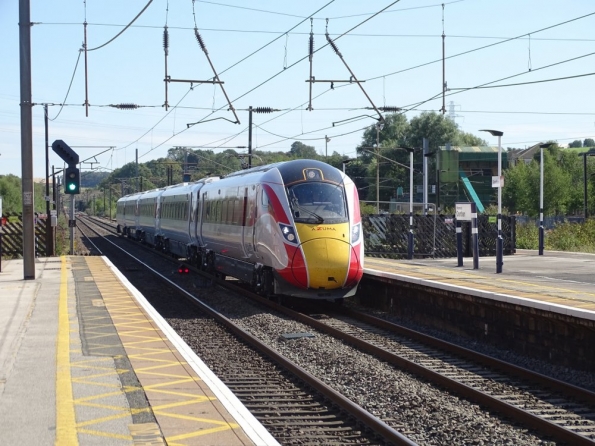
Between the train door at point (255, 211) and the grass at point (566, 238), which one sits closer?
the train door at point (255, 211)

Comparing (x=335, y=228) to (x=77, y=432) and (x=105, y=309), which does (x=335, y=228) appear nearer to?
(x=105, y=309)

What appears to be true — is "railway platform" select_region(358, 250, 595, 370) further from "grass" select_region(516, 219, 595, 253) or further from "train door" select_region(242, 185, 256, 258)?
"grass" select_region(516, 219, 595, 253)

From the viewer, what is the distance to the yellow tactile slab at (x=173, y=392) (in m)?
7.04

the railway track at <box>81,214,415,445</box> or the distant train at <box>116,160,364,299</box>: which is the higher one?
the distant train at <box>116,160,364,299</box>

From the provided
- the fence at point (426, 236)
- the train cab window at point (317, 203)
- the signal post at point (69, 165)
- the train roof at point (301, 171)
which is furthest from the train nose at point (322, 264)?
the fence at point (426, 236)

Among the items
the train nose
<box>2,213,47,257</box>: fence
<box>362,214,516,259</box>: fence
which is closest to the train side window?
the train nose

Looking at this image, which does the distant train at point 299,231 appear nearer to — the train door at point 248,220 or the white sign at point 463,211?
the train door at point 248,220

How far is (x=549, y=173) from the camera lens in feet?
220

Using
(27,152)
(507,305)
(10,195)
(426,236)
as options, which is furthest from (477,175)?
(507,305)

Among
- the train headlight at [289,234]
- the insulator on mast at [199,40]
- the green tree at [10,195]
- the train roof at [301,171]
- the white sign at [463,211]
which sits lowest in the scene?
the train headlight at [289,234]

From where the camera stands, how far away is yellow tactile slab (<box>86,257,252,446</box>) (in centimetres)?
704

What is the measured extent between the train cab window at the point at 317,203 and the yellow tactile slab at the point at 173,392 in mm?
4642

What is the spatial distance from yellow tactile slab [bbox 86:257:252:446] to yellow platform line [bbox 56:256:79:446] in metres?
0.75

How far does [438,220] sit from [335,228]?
15074mm
